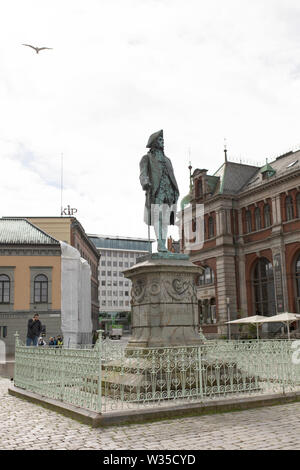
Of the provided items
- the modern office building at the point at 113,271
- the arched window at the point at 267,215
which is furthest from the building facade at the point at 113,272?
the arched window at the point at 267,215

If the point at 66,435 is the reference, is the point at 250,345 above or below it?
above

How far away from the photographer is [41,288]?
40.0 meters

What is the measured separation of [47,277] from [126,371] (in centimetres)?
3067

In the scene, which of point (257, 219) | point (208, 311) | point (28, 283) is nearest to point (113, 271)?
point (208, 311)

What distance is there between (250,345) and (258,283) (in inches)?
1342

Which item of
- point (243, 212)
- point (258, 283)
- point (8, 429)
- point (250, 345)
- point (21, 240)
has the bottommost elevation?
point (8, 429)

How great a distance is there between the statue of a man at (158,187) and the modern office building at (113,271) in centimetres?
11794

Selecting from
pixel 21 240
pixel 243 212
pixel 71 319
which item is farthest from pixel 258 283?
pixel 21 240

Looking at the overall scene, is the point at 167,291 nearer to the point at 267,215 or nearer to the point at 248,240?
the point at 267,215

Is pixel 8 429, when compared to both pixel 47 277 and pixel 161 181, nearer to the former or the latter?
pixel 161 181

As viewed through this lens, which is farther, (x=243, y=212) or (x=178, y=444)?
(x=243, y=212)

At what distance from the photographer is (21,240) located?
4059 centimetres
